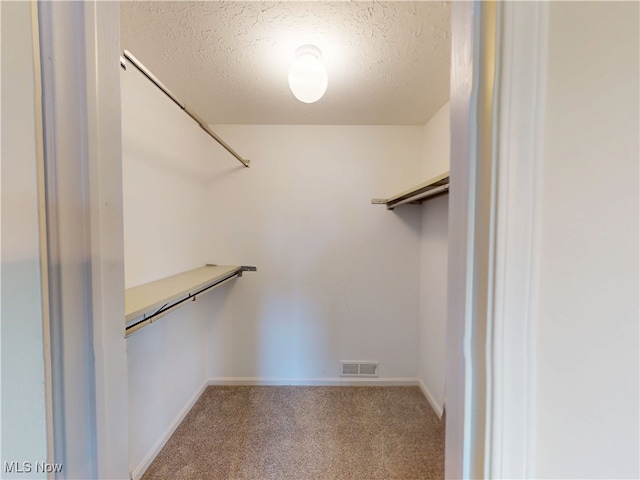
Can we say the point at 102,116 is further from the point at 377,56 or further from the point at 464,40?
the point at 377,56

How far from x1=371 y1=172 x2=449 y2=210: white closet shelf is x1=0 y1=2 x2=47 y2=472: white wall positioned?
1.29 m

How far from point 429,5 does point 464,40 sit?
2.85 ft

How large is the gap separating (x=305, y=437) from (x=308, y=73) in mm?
2075

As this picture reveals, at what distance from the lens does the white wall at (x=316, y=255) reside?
211 centimetres

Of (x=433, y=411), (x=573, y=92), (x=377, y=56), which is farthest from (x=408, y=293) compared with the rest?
(x=573, y=92)

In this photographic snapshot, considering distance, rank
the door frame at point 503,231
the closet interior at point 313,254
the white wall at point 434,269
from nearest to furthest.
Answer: the door frame at point 503,231 < the white wall at point 434,269 < the closet interior at point 313,254

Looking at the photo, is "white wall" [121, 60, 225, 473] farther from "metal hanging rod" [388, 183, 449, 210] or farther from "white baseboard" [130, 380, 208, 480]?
"metal hanging rod" [388, 183, 449, 210]

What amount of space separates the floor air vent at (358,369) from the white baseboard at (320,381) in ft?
0.11

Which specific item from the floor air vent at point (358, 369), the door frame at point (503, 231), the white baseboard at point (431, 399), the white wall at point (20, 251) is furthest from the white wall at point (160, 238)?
the white baseboard at point (431, 399)

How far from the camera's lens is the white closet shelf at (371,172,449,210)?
1.23m

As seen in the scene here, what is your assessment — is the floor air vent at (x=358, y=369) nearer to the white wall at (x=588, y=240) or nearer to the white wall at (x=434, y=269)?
the white wall at (x=434, y=269)

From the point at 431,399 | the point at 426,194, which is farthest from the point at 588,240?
the point at 431,399

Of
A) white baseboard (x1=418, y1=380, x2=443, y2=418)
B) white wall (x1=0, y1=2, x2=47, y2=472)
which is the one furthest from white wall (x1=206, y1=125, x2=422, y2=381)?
white wall (x1=0, y1=2, x2=47, y2=472)

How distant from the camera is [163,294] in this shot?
116 centimetres
